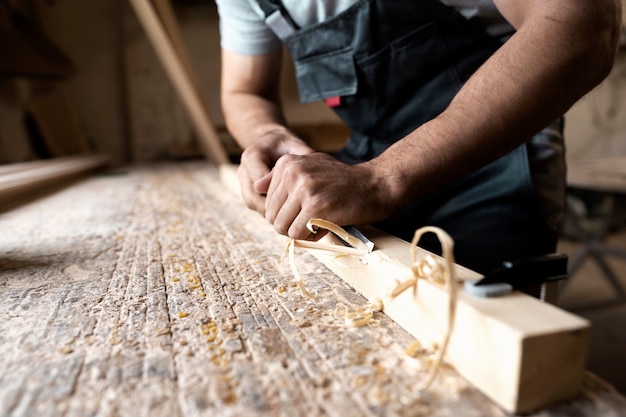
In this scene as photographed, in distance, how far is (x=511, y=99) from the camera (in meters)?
0.63

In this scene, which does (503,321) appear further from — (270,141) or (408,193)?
(270,141)

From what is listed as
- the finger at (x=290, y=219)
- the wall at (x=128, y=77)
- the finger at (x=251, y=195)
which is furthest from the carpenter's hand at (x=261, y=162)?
the wall at (x=128, y=77)

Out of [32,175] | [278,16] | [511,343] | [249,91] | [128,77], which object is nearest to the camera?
[511,343]

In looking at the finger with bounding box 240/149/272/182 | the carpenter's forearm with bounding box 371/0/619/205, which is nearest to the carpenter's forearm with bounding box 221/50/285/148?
the finger with bounding box 240/149/272/182

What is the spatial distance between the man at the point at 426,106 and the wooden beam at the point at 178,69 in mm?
618

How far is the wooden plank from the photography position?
1.33m

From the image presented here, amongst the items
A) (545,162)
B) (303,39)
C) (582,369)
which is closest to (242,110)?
(303,39)

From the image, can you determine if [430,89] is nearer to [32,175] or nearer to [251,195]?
[251,195]

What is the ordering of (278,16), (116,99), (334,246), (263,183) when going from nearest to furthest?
(334,246) < (263,183) < (278,16) < (116,99)

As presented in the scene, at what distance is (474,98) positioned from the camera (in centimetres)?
65

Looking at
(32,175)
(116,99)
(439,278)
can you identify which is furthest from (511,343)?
(116,99)

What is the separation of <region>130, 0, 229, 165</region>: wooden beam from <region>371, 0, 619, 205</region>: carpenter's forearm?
143cm

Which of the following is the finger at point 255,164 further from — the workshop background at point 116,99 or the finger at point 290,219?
the workshop background at point 116,99

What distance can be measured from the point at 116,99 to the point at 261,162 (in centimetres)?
331
